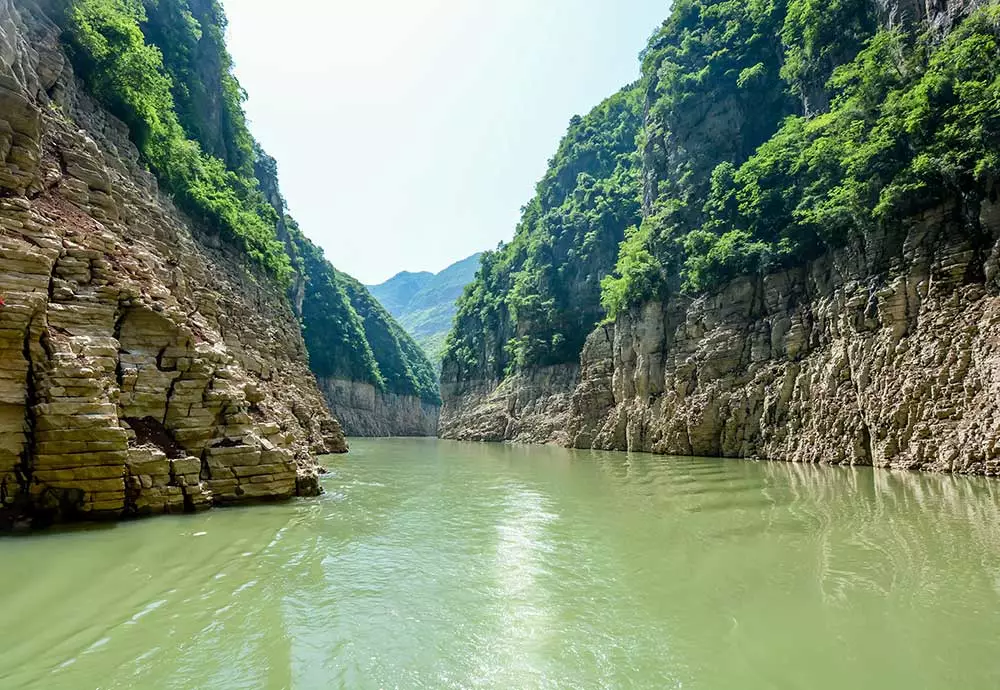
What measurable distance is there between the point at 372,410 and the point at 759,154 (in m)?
61.3

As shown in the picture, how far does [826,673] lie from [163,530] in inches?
360

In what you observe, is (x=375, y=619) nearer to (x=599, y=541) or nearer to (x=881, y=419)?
(x=599, y=541)

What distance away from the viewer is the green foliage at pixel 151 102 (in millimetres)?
16578

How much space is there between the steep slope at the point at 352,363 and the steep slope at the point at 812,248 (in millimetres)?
38512

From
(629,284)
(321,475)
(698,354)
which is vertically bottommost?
(321,475)

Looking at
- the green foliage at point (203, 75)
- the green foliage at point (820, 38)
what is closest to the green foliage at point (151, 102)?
the green foliage at point (203, 75)

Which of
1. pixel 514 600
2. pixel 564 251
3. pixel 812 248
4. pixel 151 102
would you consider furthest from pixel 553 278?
pixel 514 600

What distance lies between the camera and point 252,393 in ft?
A: 40.9

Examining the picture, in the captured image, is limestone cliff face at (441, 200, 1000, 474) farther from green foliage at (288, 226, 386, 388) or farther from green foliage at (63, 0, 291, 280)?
green foliage at (288, 226, 386, 388)

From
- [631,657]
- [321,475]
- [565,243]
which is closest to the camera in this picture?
[631,657]

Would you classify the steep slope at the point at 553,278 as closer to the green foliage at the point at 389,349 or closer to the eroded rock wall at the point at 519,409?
the eroded rock wall at the point at 519,409

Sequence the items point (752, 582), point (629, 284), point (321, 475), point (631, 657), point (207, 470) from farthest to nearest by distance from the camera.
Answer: point (629, 284) < point (321, 475) < point (207, 470) < point (752, 582) < point (631, 657)

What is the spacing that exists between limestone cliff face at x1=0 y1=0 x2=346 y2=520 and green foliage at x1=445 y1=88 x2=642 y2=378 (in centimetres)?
3810

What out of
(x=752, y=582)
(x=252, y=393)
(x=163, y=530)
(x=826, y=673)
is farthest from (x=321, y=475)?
(x=826, y=673)
